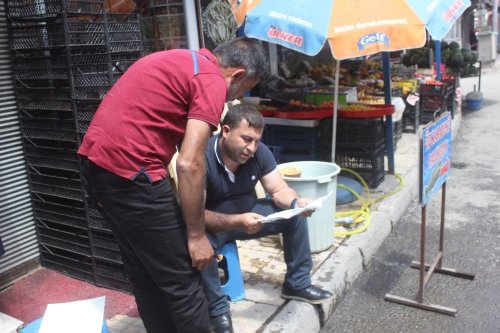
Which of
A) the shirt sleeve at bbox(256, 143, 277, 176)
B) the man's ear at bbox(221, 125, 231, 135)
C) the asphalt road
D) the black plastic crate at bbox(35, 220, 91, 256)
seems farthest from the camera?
the black plastic crate at bbox(35, 220, 91, 256)

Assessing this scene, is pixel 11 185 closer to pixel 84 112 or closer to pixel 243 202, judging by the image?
pixel 84 112

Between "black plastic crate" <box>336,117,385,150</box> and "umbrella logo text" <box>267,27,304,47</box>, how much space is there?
176 centimetres

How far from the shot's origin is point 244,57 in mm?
2146

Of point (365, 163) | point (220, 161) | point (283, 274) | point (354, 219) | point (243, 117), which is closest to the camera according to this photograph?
point (243, 117)

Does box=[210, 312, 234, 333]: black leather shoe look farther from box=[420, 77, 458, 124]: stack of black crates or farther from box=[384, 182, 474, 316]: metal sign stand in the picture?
box=[420, 77, 458, 124]: stack of black crates

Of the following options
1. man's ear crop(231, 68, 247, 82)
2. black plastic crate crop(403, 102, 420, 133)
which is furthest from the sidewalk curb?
black plastic crate crop(403, 102, 420, 133)

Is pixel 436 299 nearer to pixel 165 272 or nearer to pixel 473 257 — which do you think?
pixel 473 257

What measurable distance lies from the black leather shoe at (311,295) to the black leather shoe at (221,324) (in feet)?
1.90

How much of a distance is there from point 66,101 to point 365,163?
11.2 ft

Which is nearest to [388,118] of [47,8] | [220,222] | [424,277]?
[424,277]

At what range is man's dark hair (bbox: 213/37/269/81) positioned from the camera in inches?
84.4

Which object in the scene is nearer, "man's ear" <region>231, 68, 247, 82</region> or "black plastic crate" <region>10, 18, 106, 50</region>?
"man's ear" <region>231, 68, 247, 82</region>

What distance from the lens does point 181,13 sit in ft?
16.1

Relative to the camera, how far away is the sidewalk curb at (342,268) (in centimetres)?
305
